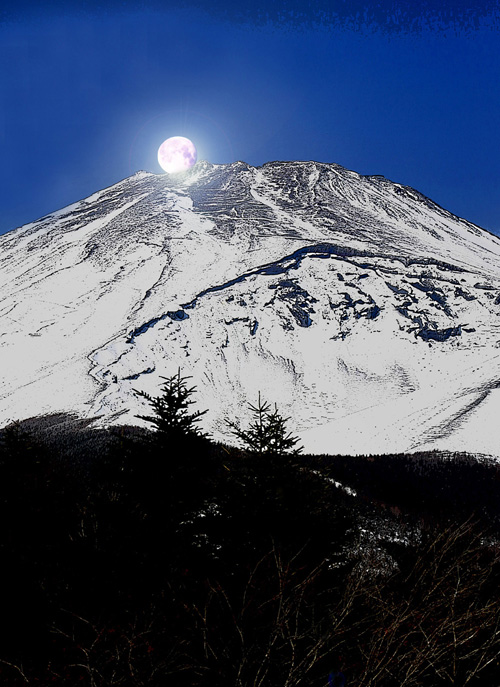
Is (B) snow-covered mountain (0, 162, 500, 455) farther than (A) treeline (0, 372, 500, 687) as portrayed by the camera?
Yes

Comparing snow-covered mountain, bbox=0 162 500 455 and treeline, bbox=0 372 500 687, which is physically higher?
snow-covered mountain, bbox=0 162 500 455

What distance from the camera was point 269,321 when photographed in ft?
214

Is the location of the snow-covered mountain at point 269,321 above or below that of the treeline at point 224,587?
above

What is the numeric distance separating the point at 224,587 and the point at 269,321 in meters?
59.7

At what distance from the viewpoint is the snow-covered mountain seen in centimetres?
4369

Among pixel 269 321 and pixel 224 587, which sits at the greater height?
pixel 269 321

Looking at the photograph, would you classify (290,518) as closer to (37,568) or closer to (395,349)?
(37,568)

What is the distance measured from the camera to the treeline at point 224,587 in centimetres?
377

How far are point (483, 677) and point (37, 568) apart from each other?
6991mm

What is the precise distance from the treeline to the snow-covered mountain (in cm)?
3008

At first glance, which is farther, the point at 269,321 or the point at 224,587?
the point at 269,321

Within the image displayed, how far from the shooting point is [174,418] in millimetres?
9914

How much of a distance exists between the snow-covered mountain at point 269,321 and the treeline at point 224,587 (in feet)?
98.7

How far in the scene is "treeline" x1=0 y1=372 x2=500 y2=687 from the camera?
12.4 ft
